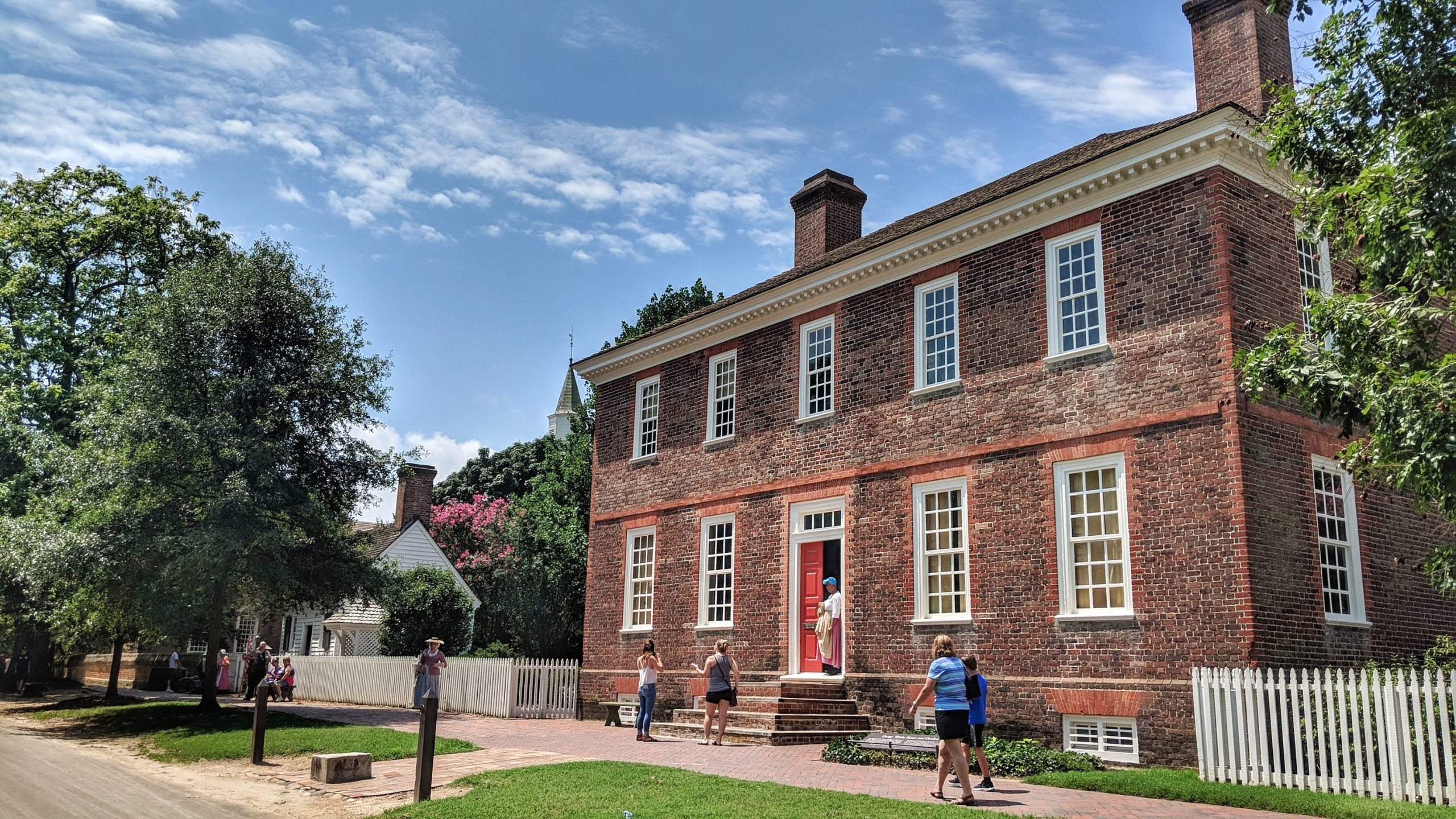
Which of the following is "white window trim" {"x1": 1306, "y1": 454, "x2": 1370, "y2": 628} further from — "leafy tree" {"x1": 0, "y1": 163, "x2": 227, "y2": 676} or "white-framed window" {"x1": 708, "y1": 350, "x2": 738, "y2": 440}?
"leafy tree" {"x1": 0, "y1": 163, "x2": 227, "y2": 676}

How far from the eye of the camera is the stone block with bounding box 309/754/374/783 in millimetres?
12875

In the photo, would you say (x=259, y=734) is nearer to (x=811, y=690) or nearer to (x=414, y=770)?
(x=414, y=770)

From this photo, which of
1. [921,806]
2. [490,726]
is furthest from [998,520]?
[490,726]

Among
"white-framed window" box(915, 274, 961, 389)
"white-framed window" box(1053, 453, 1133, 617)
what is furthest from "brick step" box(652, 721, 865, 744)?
"white-framed window" box(915, 274, 961, 389)

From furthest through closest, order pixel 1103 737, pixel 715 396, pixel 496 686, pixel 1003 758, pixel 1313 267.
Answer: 1. pixel 496 686
2. pixel 715 396
3. pixel 1313 267
4. pixel 1103 737
5. pixel 1003 758

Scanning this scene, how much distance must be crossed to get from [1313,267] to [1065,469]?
15.3 ft

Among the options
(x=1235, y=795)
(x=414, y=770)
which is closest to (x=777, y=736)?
(x=414, y=770)

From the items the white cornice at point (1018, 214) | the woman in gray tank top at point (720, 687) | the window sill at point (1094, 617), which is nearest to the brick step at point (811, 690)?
the woman in gray tank top at point (720, 687)

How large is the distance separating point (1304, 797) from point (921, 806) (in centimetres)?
397

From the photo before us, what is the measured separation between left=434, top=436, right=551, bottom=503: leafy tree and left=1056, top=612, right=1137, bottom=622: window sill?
4657 cm

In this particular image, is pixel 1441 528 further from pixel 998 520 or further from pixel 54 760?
pixel 54 760

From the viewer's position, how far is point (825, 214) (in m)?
24.5

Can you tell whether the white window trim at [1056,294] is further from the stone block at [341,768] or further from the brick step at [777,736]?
the stone block at [341,768]

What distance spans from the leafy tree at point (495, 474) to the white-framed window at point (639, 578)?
36.2m
